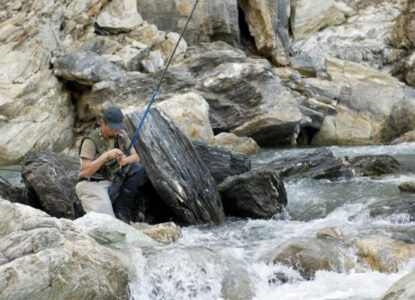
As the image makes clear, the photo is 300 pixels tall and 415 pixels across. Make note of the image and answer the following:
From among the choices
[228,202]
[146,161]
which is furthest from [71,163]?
[228,202]

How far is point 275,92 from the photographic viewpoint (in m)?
20.0

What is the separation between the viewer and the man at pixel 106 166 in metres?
8.20

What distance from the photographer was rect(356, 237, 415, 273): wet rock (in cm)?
752

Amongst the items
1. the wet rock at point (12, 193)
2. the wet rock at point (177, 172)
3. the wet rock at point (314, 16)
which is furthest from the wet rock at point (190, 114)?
the wet rock at point (314, 16)

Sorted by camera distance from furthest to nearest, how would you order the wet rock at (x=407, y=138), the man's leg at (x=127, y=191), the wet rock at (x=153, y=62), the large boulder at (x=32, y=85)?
the wet rock at (x=153, y=62) < the large boulder at (x=32, y=85) < the wet rock at (x=407, y=138) < the man's leg at (x=127, y=191)

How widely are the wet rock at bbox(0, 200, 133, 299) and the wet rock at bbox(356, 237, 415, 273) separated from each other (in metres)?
2.90

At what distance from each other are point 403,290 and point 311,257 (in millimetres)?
2141

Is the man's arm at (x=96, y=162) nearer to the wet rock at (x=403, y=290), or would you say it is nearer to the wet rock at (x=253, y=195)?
the wet rock at (x=253, y=195)

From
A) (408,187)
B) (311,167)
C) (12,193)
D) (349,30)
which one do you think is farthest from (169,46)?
(12,193)

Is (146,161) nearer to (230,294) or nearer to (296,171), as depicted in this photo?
(230,294)

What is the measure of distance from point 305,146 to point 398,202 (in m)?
9.88

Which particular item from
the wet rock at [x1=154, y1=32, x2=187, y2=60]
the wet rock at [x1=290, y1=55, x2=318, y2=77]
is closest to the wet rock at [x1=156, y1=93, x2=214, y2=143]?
the wet rock at [x1=154, y1=32, x2=187, y2=60]

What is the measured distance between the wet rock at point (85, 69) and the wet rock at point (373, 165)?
9688 millimetres

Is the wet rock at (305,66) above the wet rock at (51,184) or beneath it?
beneath
